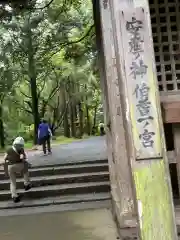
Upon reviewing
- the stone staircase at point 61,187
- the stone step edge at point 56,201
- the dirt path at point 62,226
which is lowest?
the dirt path at point 62,226

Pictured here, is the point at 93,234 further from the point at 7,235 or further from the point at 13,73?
the point at 13,73

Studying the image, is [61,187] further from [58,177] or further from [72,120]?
[72,120]

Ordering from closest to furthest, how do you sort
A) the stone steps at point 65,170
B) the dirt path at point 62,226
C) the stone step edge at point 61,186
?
the dirt path at point 62,226 < the stone step edge at point 61,186 < the stone steps at point 65,170

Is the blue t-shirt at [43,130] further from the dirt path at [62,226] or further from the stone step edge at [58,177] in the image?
the dirt path at [62,226]

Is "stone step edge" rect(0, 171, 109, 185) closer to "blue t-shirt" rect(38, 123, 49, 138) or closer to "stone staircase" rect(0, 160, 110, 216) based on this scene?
"stone staircase" rect(0, 160, 110, 216)

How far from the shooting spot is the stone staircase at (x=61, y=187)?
10.3 metres

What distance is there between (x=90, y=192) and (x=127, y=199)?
4322 millimetres

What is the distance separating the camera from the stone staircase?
10.3m

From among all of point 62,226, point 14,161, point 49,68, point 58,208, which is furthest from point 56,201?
point 49,68

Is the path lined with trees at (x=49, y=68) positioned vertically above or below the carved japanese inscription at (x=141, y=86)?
above

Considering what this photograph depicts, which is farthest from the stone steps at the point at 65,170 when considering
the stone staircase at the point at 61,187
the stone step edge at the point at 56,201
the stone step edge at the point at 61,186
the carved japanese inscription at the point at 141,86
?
the carved japanese inscription at the point at 141,86

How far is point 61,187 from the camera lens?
433 inches

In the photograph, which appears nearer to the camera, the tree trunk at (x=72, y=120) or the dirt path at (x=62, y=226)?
the dirt path at (x=62, y=226)

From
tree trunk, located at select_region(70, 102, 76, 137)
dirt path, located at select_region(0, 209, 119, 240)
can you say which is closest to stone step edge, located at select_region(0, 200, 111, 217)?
dirt path, located at select_region(0, 209, 119, 240)
